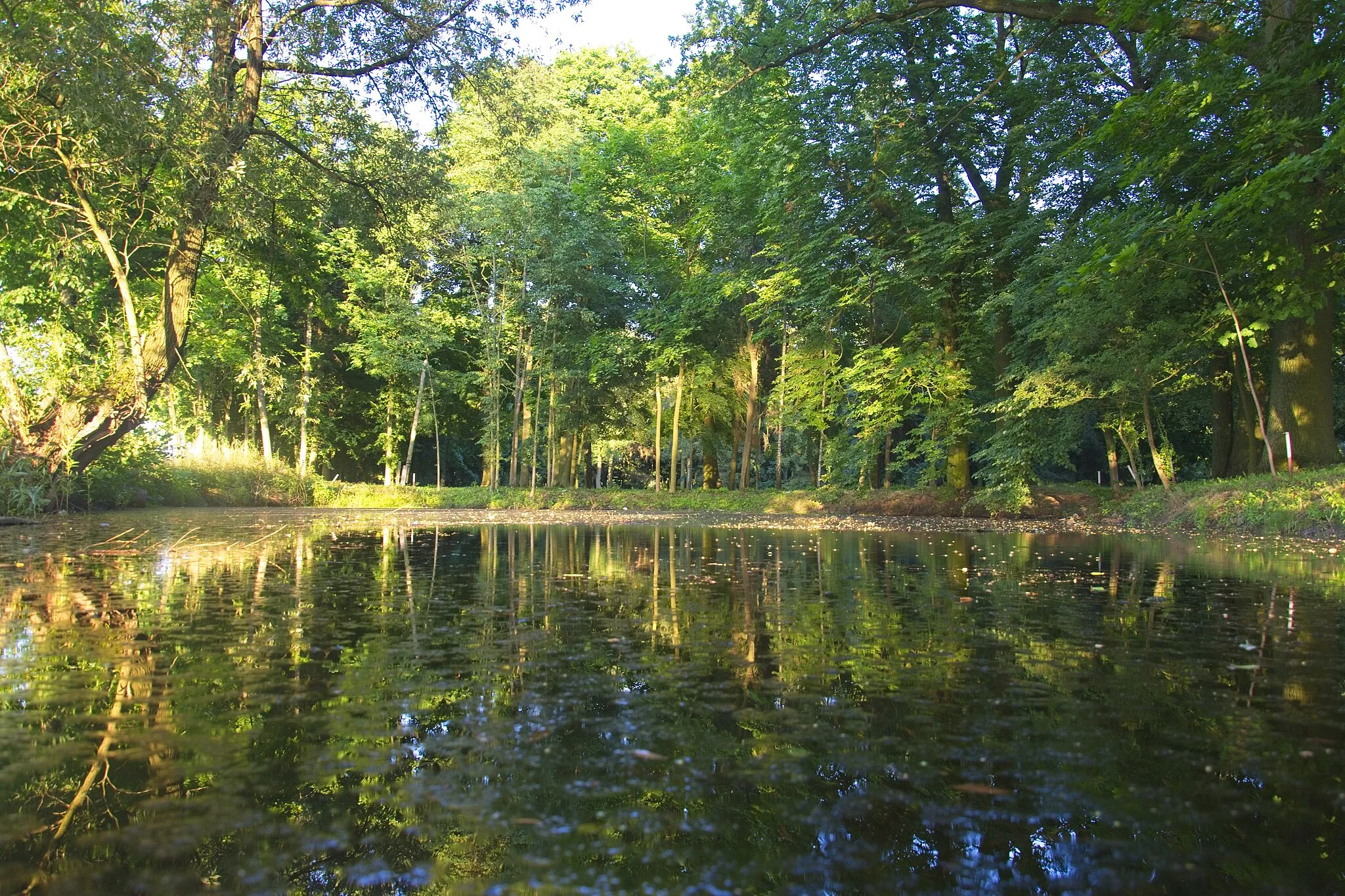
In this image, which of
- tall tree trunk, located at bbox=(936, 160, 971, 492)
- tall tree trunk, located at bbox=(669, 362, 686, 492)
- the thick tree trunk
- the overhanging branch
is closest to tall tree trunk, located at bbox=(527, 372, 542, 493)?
tall tree trunk, located at bbox=(669, 362, 686, 492)

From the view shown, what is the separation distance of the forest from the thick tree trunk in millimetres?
65

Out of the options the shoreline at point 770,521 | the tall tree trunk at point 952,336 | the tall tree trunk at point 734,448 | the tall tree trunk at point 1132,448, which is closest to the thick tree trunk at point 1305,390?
the shoreline at point 770,521

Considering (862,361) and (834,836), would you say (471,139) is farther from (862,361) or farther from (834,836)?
(834,836)

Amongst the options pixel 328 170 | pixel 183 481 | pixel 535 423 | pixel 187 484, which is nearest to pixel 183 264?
pixel 328 170

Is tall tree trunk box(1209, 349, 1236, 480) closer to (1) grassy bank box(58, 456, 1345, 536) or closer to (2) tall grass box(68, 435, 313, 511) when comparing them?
(1) grassy bank box(58, 456, 1345, 536)

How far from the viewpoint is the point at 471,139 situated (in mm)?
31250

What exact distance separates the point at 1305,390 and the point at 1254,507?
3056 mm

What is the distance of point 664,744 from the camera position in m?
2.48

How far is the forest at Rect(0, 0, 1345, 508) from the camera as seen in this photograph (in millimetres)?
11922

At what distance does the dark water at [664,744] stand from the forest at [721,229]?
8726mm

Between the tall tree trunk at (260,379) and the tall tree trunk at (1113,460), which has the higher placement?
→ the tall tree trunk at (260,379)

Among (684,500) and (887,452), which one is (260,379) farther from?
(887,452)

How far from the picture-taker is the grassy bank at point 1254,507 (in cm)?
1152

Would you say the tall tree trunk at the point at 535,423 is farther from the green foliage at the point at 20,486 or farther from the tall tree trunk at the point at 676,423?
the green foliage at the point at 20,486
